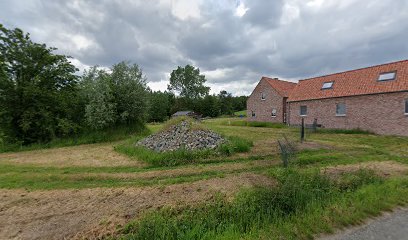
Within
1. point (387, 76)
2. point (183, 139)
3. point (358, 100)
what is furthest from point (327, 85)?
point (183, 139)

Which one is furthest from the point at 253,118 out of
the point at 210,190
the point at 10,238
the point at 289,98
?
the point at 10,238

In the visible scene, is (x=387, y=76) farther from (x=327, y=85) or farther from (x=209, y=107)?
(x=209, y=107)

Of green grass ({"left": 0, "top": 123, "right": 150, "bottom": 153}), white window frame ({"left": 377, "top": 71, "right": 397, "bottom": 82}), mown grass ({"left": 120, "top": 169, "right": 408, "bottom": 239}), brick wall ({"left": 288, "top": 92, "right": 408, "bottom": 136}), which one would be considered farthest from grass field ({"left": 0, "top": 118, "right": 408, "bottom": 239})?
white window frame ({"left": 377, "top": 71, "right": 397, "bottom": 82})

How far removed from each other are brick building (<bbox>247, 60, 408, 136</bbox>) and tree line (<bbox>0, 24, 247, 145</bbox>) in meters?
19.0

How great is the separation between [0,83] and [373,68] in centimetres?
3359

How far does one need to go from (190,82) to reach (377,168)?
2810 inches

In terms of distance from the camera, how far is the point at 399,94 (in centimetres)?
1705

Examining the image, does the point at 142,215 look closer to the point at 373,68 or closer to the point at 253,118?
the point at 373,68

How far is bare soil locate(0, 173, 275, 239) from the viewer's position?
13.1 ft

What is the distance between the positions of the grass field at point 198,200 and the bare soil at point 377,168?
0.11 ft

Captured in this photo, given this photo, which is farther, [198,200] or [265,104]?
[265,104]

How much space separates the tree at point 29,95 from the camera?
52.9 feet

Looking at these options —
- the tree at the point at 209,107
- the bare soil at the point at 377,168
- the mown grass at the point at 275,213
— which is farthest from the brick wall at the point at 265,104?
the tree at the point at 209,107

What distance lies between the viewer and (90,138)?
1795 centimetres
